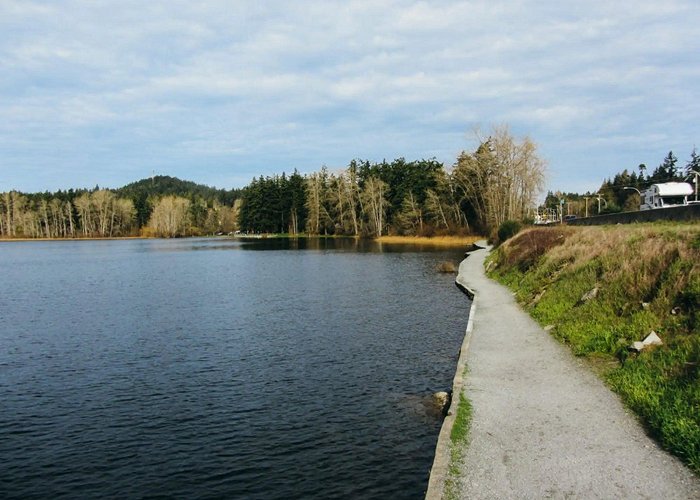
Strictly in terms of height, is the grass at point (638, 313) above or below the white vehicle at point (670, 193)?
below

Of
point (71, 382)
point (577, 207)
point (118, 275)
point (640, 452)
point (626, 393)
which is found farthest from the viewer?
point (577, 207)

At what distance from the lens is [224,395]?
1423 centimetres

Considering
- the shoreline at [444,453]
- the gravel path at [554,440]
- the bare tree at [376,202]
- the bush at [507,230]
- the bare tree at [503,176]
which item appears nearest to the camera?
the gravel path at [554,440]

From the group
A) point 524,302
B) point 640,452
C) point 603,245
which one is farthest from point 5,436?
point 603,245

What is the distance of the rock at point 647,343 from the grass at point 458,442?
183 inches

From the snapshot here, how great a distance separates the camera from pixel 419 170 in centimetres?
11081

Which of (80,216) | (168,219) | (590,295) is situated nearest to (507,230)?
(590,295)

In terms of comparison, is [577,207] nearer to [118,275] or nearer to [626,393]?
[118,275]

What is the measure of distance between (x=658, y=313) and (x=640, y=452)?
23.8ft

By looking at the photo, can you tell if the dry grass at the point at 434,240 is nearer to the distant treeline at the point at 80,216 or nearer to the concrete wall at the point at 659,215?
the concrete wall at the point at 659,215

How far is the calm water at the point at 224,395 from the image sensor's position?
978 cm

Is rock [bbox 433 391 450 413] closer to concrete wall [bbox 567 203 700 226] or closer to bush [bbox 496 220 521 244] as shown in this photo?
concrete wall [bbox 567 203 700 226]

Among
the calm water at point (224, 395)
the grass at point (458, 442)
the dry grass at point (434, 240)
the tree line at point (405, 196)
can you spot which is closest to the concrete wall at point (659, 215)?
the calm water at point (224, 395)

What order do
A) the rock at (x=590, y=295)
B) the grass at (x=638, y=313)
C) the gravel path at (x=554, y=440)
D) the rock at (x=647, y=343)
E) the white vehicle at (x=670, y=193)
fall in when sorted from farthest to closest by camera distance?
the white vehicle at (x=670, y=193), the rock at (x=590, y=295), the rock at (x=647, y=343), the grass at (x=638, y=313), the gravel path at (x=554, y=440)
